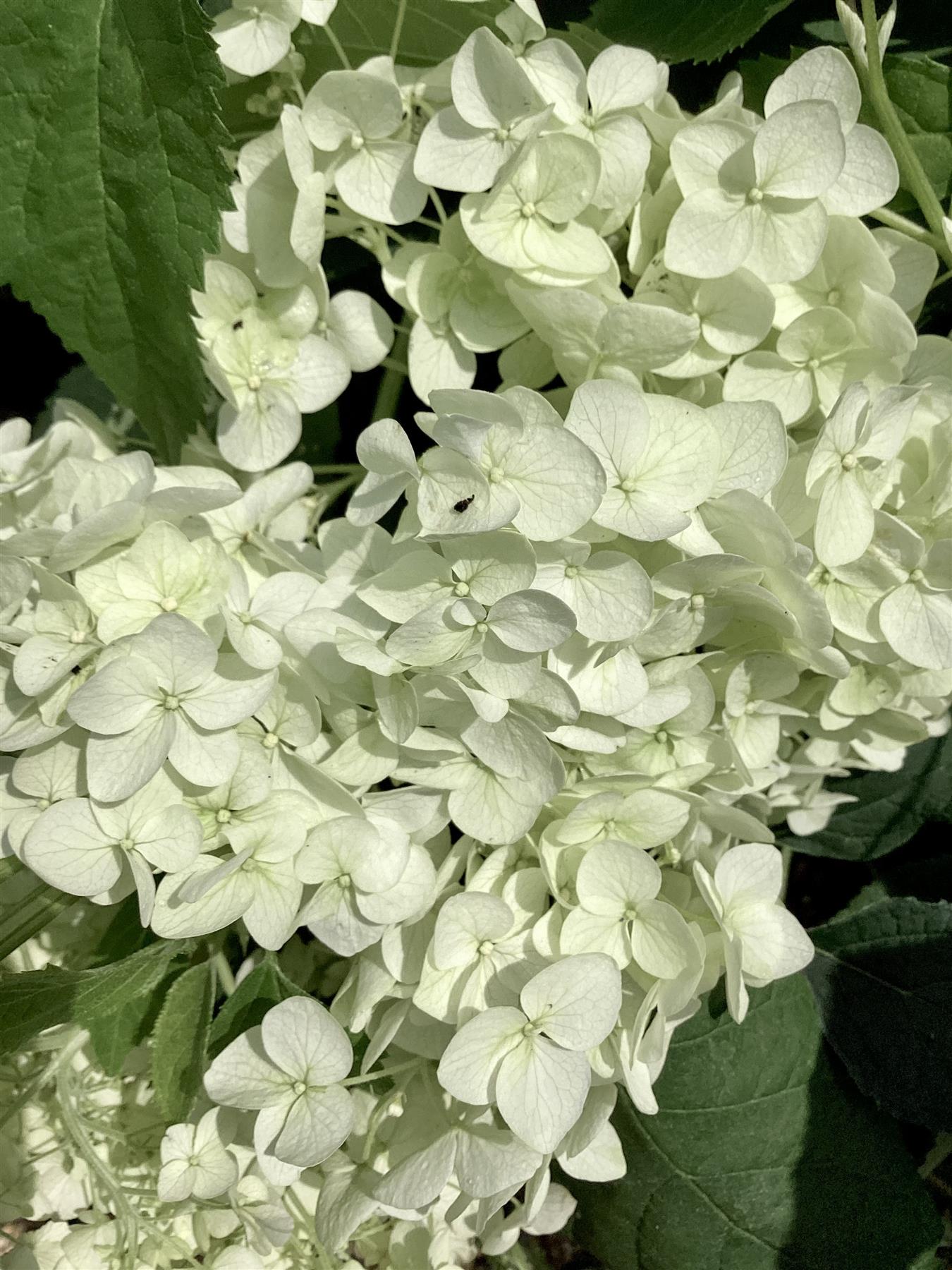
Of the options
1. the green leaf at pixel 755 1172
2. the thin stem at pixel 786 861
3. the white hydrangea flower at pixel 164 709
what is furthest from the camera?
the thin stem at pixel 786 861

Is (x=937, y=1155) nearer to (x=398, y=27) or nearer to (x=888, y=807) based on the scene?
(x=888, y=807)

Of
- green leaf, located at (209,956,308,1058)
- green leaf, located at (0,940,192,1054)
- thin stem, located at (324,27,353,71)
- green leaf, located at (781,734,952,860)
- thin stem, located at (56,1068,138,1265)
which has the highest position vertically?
thin stem, located at (324,27,353,71)

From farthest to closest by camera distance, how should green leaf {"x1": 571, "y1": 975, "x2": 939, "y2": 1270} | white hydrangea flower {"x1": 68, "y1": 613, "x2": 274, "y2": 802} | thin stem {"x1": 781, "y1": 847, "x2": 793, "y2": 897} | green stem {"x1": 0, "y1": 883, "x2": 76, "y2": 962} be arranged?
thin stem {"x1": 781, "y1": 847, "x2": 793, "y2": 897}, green leaf {"x1": 571, "y1": 975, "x2": 939, "y2": 1270}, green stem {"x1": 0, "y1": 883, "x2": 76, "y2": 962}, white hydrangea flower {"x1": 68, "y1": 613, "x2": 274, "y2": 802}

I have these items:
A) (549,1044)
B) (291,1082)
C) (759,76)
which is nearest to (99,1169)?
(291,1082)

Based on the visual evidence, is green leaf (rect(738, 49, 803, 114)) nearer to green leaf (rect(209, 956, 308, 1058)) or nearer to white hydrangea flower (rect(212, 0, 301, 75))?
white hydrangea flower (rect(212, 0, 301, 75))

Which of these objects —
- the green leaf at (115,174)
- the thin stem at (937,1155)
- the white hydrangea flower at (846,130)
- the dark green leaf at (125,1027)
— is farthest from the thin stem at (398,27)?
the thin stem at (937,1155)

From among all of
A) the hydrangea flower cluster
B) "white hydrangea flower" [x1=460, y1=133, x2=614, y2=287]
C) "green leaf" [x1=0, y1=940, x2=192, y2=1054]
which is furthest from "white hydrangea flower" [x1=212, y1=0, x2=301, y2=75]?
"green leaf" [x1=0, y1=940, x2=192, y2=1054]

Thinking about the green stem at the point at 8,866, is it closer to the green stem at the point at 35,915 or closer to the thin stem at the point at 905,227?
the green stem at the point at 35,915
